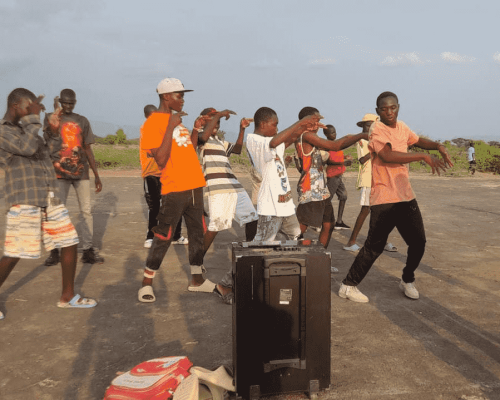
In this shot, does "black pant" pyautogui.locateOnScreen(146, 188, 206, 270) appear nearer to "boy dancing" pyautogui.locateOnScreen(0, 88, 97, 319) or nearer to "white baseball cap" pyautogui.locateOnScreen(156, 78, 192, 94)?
"boy dancing" pyautogui.locateOnScreen(0, 88, 97, 319)

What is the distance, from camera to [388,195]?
15.3 feet

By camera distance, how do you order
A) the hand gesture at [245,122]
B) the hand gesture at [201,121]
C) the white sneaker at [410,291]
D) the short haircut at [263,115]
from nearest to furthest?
the short haircut at [263,115] < the white sneaker at [410,291] < the hand gesture at [201,121] < the hand gesture at [245,122]

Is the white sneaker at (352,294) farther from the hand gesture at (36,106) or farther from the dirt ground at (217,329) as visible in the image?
the hand gesture at (36,106)

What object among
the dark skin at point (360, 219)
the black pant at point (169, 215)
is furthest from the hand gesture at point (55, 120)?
the dark skin at point (360, 219)

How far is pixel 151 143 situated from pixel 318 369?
2671mm

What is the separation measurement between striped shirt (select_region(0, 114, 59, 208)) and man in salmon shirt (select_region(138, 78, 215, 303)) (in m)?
0.96

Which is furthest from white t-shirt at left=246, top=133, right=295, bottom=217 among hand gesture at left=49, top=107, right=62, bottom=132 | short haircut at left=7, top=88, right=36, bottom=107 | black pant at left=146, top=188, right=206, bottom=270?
short haircut at left=7, top=88, right=36, bottom=107

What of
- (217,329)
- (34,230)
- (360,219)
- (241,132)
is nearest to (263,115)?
(241,132)

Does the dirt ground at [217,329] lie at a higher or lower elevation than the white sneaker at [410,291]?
lower

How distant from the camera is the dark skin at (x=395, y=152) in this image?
13.9 feet

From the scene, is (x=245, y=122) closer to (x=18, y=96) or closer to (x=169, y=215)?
(x=169, y=215)

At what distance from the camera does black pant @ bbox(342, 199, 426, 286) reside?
4.71 meters

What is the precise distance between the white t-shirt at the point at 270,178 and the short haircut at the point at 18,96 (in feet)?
6.82

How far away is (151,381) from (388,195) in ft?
9.59
